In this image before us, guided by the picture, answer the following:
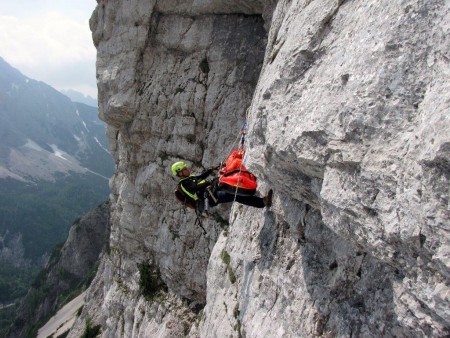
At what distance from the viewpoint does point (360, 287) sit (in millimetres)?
6059

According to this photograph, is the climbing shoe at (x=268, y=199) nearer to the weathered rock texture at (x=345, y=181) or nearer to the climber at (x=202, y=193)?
the climber at (x=202, y=193)

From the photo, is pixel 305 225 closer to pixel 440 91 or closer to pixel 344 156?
pixel 344 156

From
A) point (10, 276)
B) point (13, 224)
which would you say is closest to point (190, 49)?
point (10, 276)

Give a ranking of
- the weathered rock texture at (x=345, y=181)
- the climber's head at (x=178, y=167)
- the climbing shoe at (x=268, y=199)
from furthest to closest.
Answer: the climber's head at (x=178, y=167), the climbing shoe at (x=268, y=199), the weathered rock texture at (x=345, y=181)

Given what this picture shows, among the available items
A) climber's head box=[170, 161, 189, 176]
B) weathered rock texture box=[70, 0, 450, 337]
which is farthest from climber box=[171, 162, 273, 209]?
weathered rock texture box=[70, 0, 450, 337]

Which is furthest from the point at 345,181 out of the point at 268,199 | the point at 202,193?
the point at 202,193

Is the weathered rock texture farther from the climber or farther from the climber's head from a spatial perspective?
the climber's head

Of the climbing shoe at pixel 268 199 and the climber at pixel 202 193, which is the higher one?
the climbing shoe at pixel 268 199

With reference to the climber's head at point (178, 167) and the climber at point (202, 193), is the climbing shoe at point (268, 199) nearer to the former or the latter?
the climber at point (202, 193)

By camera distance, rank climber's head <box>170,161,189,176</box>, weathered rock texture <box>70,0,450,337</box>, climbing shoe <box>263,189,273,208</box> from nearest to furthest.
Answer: weathered rock texture <box>70,0,450,337</box>, climbing shoe <box>263,189,273,208</box>, climber's head <box>170,161,189,176</box>

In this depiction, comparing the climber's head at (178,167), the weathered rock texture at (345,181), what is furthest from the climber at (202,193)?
the weathered rock texture at (345,181)

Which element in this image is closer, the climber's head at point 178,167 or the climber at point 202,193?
the climber at point 202,193

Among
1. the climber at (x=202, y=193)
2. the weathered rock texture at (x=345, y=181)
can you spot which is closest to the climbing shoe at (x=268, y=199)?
the climber at (x=202, y=193)

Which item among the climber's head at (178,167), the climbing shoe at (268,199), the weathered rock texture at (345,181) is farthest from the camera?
the climber's head at (178,167)
